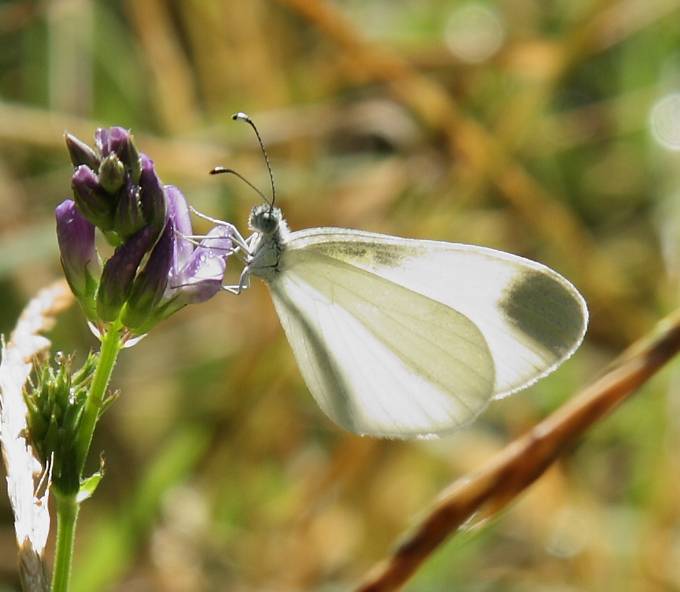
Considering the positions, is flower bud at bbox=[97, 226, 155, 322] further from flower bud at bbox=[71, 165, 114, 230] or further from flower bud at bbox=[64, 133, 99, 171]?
flower bud at bbox=[64, 133, 99, 171]

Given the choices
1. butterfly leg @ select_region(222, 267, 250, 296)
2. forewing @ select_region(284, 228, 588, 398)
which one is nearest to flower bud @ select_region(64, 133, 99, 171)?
butterfly leg @ select_region(222, 267, 250, 296)

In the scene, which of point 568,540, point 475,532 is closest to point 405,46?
point 568,540

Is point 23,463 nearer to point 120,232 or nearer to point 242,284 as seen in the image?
point 120,232

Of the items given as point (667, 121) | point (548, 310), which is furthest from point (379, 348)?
point (667, 121)

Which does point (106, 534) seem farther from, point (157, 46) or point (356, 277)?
point (157, 46)

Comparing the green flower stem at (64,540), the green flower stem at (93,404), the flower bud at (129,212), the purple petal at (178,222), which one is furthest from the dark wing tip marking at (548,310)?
the green flower stem at (64,540)

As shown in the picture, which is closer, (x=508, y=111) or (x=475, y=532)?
(x=475, y=532)

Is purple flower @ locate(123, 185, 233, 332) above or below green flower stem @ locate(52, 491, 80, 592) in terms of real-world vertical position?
above
